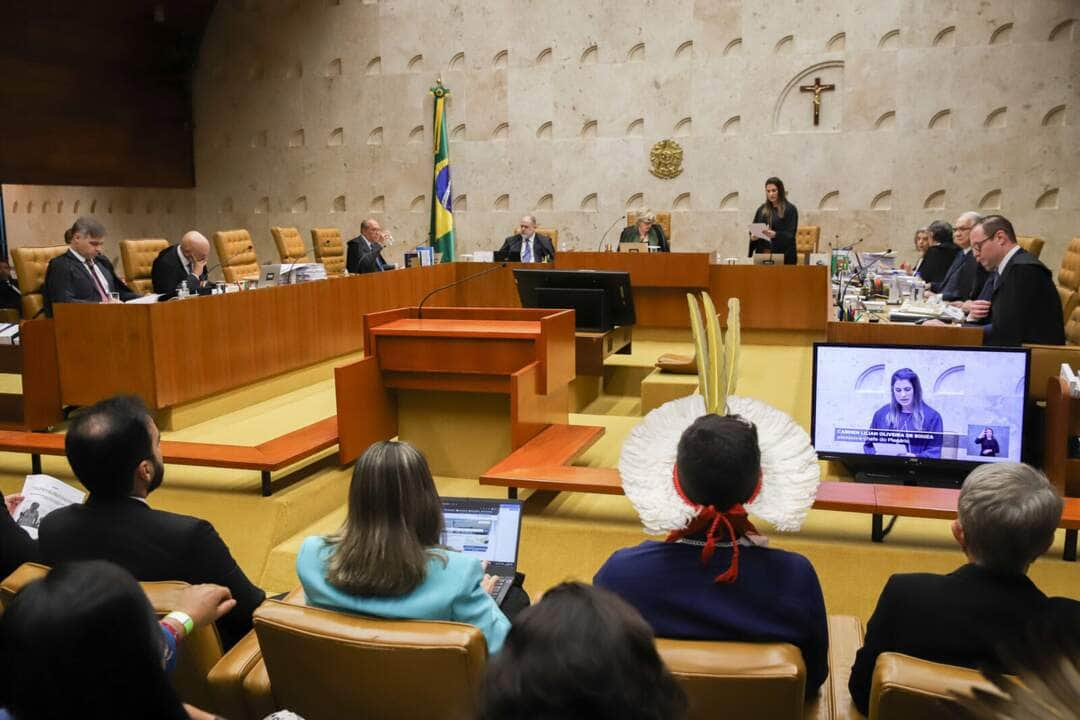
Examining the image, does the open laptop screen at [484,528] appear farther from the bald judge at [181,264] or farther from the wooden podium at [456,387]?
the bald judge at [181,264]

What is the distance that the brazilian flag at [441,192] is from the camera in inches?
466

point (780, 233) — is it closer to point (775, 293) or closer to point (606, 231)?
point (775, 293)

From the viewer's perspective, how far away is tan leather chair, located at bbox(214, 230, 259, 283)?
8389 millimetres

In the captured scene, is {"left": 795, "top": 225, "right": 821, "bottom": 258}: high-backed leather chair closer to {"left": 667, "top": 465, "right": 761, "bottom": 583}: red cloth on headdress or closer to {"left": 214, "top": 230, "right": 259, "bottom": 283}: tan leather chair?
{"left": 214, "top": 230, "right": 259, "bottom": 283}: tan leather chair

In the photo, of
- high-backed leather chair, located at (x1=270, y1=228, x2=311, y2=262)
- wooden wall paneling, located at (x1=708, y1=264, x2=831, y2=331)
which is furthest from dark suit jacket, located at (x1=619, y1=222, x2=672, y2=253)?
high-backed leather chair, located at (x1=270, y1=228, x2=311, y2=262)

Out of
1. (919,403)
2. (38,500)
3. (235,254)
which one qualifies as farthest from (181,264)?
(919,403)

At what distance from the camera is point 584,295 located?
20.8 feet

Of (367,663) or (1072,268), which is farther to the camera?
(1072,268)

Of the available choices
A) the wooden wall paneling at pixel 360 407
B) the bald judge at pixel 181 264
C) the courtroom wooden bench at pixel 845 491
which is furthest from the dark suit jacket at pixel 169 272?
the courtroom wooden bench at pixel 845 491

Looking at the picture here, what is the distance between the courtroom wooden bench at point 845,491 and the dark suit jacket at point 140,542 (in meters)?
1.49

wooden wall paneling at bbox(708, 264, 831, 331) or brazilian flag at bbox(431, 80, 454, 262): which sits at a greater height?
brazilian flag at bbox(431, 80, 454, 262)

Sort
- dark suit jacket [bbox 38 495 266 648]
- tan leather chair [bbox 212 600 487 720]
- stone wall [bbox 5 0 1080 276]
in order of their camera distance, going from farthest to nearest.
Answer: stone wall [bbox 5 0 1080 276] < dark suit jacket [bbox 38 495 266 648] < tan leather chair [bbox 212 600 487 720]

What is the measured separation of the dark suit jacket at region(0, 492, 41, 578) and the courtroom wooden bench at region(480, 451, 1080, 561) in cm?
163

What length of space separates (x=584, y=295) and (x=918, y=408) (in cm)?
283
